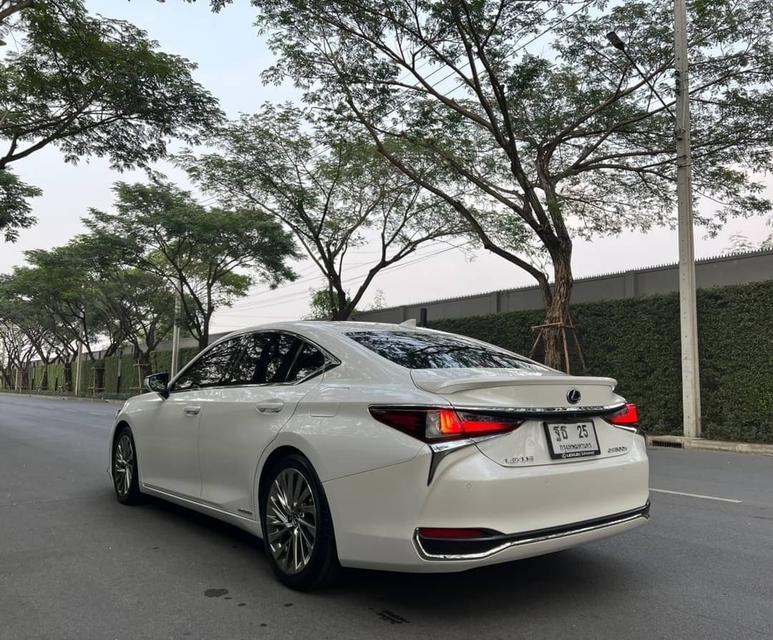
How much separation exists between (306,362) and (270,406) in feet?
1.14

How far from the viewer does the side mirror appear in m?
5.28

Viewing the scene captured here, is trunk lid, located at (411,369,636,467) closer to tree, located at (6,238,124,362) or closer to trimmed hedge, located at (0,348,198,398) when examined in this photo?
tree, located at (6,238,124,362)

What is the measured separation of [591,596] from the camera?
11.4ft

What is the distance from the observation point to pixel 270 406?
12.8 ft

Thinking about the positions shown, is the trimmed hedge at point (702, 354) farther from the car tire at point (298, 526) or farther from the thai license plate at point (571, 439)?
the car tire at point (298, 526)

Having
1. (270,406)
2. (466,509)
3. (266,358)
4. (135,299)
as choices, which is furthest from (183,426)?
(135,299)

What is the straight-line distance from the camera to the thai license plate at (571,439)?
3262mm

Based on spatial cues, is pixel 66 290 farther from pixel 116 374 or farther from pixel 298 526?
pixel 298 526

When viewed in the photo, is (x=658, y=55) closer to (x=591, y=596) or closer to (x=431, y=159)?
(x=431, y=159)

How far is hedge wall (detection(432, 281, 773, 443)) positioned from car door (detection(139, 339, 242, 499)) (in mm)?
11270

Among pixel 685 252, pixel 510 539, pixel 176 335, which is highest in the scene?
pixel 685 252

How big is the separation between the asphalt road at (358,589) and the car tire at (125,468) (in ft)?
0.57

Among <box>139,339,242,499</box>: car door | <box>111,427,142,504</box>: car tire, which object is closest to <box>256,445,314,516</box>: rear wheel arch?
<box>139,339,242,499</box>: car door

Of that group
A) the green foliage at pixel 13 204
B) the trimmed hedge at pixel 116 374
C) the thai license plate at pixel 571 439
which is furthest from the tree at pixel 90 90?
the trimmed hedge at pixel 116 374
